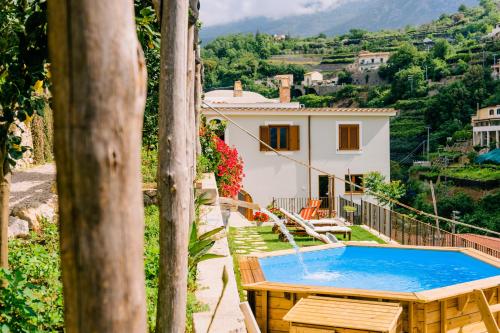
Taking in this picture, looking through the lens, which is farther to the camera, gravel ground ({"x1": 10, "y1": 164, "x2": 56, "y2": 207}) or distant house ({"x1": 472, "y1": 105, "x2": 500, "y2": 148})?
distant house ({"x1": 472, "y1": 105, "x2": 500, "y2": 148})

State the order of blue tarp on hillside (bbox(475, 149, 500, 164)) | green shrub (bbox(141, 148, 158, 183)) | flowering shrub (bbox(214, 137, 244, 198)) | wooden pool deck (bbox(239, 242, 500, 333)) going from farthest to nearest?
blue tarp on hillside (bbox(475, 149, 500, 164)) < flowering shrub (bbox(214, 137, 244, 198)) < green shrub (bbox(141, 148, 158, 183)) < wooden pool deck (bbox(239, 242, 500, 333))

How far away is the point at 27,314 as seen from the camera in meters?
3.26

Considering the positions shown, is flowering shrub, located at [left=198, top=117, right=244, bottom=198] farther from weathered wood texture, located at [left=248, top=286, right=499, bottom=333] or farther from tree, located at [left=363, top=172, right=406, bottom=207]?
tree, located at [left=363, top=172, right=406, bottom=207]

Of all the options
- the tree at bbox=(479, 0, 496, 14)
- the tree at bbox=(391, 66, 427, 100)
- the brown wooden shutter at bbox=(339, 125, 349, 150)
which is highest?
the tree at bbox=(479, 0, 496, 14)

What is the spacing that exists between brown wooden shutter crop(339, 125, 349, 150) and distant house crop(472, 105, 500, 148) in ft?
111

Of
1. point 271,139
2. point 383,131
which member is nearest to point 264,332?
point 271,139

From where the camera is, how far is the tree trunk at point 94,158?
1.32 meters

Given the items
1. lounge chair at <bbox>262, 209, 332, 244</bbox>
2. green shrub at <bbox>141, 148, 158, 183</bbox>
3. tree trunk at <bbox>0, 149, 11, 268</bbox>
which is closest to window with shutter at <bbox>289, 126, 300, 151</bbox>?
lounge chair at <bbox>262, 209, 332, 244</bbox>

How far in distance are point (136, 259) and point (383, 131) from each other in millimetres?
23662

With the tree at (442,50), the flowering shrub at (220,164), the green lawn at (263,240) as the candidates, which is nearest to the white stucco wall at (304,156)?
the flowering shrub at (220,164)

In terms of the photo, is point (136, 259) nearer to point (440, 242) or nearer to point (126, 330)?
point (126, 330)

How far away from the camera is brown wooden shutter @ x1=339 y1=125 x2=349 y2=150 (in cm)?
2380

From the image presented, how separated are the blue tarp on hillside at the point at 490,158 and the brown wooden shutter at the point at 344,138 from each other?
30339mm

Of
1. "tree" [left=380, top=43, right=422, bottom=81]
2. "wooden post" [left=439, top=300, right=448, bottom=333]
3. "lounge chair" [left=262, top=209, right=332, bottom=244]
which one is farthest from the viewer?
"tree" [left=380, top=43, right=422, bottom=81]
